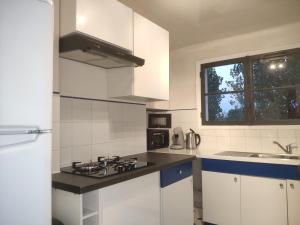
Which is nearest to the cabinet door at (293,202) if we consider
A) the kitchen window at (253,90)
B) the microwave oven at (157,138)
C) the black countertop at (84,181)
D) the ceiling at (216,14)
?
the kitchen window at (253,90)

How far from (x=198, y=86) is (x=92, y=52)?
6.69 ft

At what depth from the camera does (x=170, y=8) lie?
7.39 ft

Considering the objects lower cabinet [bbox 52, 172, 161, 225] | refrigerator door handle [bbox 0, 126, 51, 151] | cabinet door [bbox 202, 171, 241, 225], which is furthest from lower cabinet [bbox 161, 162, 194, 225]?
refrigerator door handle [bbox 0, 126, 51, 151]

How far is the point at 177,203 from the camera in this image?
2.11 metres

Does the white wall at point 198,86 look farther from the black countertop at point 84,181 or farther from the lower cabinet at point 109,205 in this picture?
the black countertop at point 84,181

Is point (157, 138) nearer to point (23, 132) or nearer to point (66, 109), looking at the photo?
point (66, 109)

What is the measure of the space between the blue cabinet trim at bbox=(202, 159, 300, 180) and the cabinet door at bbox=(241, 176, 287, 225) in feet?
0.18

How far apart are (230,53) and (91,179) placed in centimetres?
247

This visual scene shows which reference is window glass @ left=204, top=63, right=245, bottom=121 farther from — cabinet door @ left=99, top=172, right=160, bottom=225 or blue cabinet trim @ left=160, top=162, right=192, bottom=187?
cabinet door @ left=99, top=172, right=160, bottom=225

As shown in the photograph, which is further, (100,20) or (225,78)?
(225,78)

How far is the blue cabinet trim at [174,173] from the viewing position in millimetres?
1911

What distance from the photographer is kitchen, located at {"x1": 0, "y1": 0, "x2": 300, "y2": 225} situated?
94 centimetres

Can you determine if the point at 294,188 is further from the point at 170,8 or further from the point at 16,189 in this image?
the point at 16,189

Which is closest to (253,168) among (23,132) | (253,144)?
(253,144)
